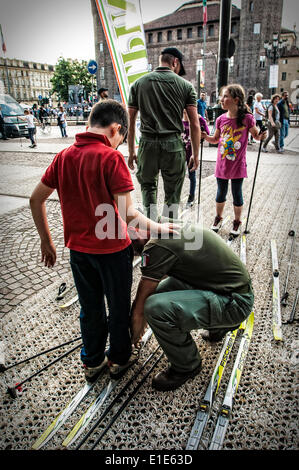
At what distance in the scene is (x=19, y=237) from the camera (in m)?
4.59

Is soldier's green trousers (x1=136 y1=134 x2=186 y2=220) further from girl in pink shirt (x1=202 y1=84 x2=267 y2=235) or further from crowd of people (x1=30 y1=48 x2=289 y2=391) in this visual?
crowd of people (x1=30 y1=48 x2=289 y2=391)

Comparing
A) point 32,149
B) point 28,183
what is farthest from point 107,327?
point 32,149

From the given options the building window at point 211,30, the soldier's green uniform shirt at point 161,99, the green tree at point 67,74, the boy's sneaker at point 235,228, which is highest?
the building window at point 211,30

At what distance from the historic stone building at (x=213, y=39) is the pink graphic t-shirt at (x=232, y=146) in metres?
39.2

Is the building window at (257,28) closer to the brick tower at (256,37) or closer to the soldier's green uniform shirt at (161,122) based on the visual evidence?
the brick tower at (256,37)

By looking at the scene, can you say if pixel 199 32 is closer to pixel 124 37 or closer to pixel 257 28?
pixel 257 28

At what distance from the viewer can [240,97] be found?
378 cm

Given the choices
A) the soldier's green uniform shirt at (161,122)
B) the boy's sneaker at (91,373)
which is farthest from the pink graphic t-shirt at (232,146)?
the boy's sneaker at (91,373)

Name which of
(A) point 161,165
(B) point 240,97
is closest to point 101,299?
(A) point 161,165

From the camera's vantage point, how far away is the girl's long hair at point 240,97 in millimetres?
3736

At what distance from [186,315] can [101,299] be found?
58 centimetres

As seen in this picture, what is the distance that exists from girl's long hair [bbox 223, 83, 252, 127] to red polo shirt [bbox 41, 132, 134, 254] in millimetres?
2740

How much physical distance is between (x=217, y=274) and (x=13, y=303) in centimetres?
220

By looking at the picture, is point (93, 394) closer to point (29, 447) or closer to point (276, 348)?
point (29, 447)
